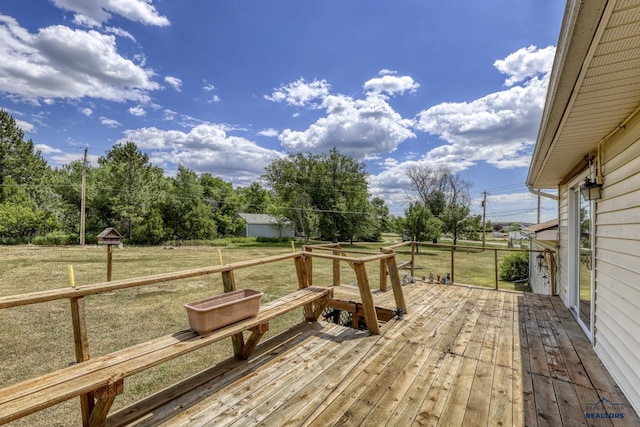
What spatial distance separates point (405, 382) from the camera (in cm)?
229

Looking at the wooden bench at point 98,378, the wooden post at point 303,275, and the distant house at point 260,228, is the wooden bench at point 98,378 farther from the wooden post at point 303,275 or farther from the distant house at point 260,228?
the distant house at point 260,228

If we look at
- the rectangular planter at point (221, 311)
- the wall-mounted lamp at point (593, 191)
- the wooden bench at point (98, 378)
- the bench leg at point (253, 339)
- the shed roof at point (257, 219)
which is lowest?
the bench leg at point (253, 339)

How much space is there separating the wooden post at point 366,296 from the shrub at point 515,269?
10839 mm

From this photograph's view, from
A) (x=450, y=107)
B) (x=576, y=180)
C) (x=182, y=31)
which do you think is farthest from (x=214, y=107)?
(x=576, y=180)

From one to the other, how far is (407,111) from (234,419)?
14324 mm

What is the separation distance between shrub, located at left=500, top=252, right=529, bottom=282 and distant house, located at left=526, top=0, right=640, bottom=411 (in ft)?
28.5

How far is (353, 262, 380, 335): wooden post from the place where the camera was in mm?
3105

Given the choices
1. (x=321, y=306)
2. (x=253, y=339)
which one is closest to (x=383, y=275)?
(x=321, y=306)

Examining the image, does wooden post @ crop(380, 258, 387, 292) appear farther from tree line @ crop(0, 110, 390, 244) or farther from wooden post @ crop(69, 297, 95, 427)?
tree line @ crop(0, 110, 390, 244)

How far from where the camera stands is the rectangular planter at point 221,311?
86.1 inches

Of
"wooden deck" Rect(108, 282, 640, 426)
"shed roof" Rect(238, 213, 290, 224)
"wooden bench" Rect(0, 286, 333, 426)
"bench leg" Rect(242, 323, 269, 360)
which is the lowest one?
"wooden deck" Rect(108, 282, 640, 426)

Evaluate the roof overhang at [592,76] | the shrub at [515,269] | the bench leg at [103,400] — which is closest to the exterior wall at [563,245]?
the roof overhang at [592,76]

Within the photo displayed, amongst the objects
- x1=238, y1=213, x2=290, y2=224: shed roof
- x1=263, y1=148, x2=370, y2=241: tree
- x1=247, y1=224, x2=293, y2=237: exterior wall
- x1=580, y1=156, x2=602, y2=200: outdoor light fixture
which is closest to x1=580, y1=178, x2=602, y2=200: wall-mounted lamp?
x1=580, y1=156, x2=602, y2=200: outdoor light fixture

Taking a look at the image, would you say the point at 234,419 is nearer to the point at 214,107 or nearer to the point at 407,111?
the point at 407,111
